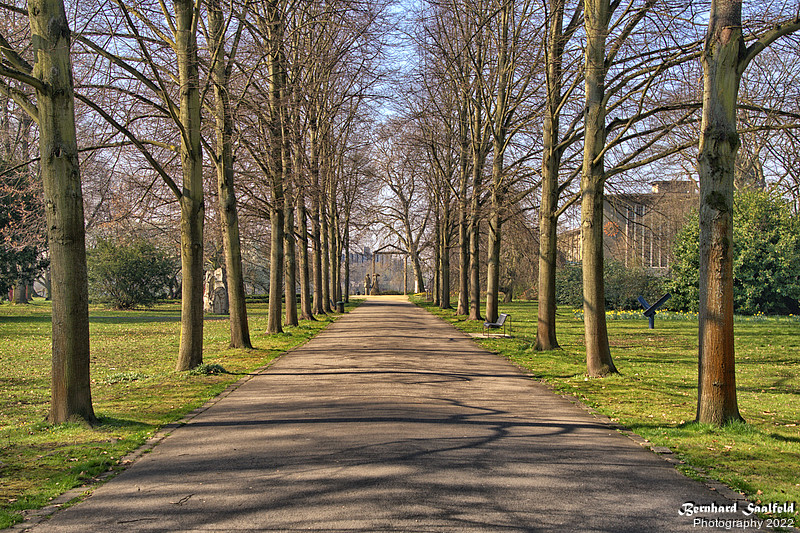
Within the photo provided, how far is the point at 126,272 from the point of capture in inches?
1471

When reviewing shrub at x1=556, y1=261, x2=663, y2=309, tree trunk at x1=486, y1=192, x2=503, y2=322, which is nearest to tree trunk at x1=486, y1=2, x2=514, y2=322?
tree trunk at x1=486, y1=192, x2=503, y2=322

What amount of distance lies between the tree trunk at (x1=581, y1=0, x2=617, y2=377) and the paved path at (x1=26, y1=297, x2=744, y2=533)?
103 inches

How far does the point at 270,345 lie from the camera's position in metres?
17.3

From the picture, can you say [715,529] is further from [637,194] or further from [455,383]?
[637,194]

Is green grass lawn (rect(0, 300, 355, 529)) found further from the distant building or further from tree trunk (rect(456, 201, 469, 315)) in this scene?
tree trunk (rect(456, 201, 469, 315))

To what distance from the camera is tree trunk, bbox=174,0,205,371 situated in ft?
40.0

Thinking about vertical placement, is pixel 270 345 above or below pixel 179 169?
below

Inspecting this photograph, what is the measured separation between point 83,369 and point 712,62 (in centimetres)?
831

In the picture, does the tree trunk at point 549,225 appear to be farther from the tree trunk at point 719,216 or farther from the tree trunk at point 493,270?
the tree trunk at point 719,216

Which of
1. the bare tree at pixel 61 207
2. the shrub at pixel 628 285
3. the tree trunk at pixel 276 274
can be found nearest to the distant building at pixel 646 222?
the shrub at pixel 628 285

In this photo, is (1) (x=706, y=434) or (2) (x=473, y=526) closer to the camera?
(2) (x=473, y=526)

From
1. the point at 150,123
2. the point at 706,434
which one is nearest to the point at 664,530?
the point at 706,434

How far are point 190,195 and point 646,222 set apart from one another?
A: 18.7 metres

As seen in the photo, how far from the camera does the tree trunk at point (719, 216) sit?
746 cm
